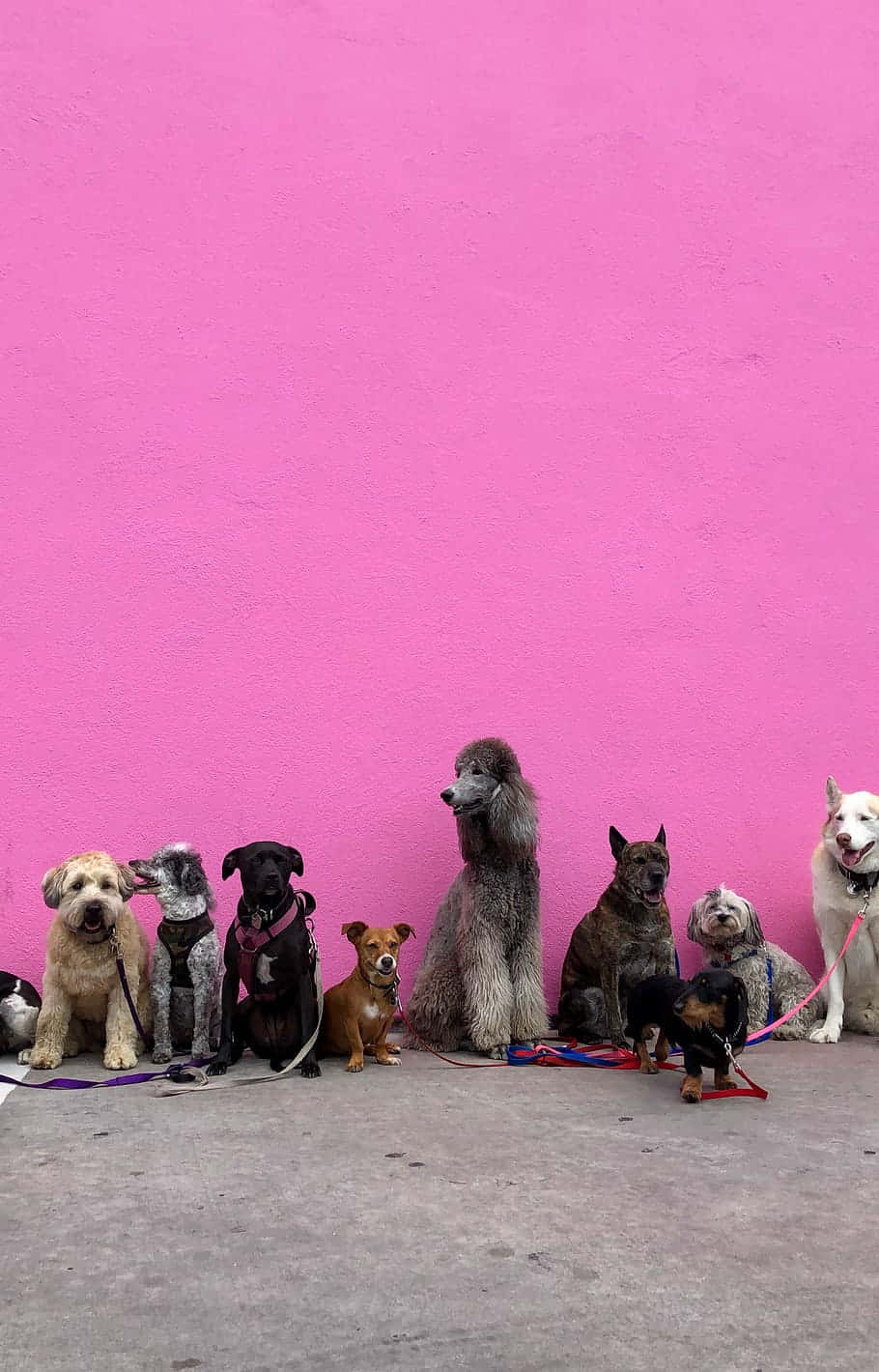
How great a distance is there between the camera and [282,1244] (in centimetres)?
230

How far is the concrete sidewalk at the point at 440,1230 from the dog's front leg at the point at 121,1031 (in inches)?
12.2

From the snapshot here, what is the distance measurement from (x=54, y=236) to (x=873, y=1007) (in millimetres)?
4841

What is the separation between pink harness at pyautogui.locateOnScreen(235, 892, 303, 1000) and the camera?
3.98m

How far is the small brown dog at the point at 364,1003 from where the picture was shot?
3996mm

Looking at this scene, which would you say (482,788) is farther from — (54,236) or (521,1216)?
(54,236)

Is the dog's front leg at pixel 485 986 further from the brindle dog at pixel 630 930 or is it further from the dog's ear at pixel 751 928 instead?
the dog's ear at pixel 751 928

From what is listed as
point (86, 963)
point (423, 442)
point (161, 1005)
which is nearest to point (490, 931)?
point (161, 1005)

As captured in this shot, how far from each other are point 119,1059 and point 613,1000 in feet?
6.00

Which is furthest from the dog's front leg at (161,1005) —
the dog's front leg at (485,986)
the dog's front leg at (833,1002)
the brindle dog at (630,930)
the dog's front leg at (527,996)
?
the dog's front leg at (833,1002)

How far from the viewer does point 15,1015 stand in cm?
409

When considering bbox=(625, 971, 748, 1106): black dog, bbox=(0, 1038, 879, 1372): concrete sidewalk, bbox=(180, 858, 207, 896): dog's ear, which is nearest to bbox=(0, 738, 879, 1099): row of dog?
bbox=(180, 858, 207, 896): dog's ear

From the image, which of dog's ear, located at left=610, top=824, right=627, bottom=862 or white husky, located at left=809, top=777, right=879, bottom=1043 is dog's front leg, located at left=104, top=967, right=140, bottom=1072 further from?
white husky, located at left=809, top=777, right=879, bottom=1043

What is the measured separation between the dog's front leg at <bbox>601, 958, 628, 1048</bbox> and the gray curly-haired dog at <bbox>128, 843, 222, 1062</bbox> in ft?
4.85

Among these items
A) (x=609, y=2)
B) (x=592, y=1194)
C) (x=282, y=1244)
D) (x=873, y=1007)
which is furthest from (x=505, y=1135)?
(x=609, y=2)
